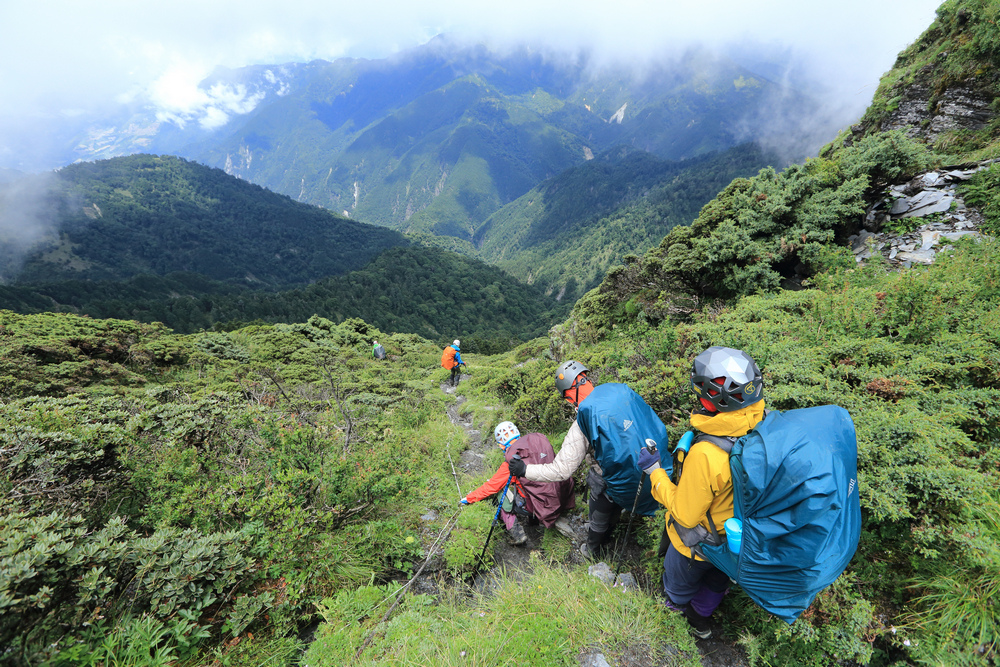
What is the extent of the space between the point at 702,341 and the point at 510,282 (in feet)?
351

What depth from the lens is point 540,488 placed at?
4449mm

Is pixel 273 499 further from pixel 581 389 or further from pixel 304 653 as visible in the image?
pixel 581 389

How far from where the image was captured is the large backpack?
172 inches

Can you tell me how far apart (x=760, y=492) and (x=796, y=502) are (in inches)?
6.3

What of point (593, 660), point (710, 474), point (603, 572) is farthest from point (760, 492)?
point (603, 572)

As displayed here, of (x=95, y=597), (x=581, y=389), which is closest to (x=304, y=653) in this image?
(x=95, y=597)

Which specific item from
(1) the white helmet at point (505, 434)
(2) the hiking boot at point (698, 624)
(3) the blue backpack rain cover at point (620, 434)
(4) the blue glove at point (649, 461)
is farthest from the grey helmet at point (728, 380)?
(1) the white helmet at point (505, 434)

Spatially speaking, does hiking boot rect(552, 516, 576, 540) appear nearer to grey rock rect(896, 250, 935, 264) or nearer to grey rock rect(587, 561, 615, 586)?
grey rock rect(587, 561, 615, 586)

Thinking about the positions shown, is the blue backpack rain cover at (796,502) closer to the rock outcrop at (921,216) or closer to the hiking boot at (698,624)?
the hiking boot at (698,624)

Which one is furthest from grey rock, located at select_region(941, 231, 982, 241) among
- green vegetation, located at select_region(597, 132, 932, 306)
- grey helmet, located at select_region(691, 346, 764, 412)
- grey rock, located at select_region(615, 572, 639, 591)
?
grey rock, located at select_region(615, 572, 639, 591)

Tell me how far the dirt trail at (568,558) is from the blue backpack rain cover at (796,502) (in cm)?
94

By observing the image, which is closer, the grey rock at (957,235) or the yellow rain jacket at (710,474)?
the yellow rain jacket at (710,474)

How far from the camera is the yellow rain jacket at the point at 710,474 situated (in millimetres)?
2398

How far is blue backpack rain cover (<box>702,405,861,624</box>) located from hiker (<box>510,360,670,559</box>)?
3.60ft
